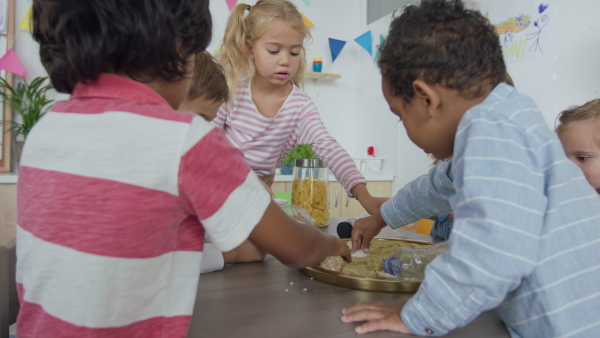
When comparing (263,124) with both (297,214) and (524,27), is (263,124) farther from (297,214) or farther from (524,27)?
(524,27)

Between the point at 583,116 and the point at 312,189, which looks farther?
the point at 312,189

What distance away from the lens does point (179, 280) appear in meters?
0.53

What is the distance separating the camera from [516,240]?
1.71ft

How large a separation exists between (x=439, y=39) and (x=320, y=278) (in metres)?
0.43

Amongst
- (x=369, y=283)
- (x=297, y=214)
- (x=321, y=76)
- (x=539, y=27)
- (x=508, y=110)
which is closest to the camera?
(x=508, y=110)

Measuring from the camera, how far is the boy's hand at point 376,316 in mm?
566

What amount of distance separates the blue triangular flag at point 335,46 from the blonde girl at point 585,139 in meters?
2.49

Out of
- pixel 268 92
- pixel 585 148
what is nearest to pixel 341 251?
pixel 585 148

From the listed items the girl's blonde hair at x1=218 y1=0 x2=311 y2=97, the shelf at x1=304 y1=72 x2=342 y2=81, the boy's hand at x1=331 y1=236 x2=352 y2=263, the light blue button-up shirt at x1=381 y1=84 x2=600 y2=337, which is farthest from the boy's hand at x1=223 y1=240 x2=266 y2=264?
the shelf at x1=304 y1=72 x2=342 y2=81

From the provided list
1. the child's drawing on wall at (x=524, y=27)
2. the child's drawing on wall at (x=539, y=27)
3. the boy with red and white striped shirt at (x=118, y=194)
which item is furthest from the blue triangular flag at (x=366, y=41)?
the boy with red and white striped shirt at (x=118, y=194)

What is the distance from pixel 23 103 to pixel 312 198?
209 cm

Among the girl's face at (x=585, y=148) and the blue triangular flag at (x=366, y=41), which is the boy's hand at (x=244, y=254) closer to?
the girl's face at (x=585, y=148)

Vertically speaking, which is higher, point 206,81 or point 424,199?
point 206,81

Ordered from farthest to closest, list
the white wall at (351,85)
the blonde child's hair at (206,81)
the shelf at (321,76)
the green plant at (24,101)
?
the shelf at (321,76), the white wall at (351,85), the green plant at (24,101), the blonde child's hair at (206,81)
